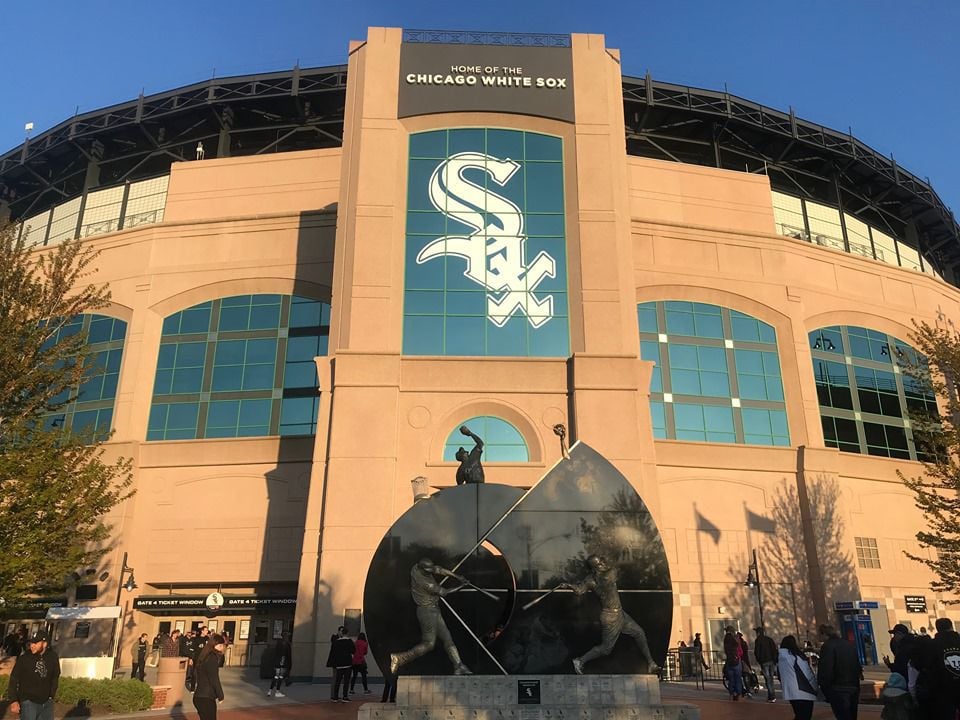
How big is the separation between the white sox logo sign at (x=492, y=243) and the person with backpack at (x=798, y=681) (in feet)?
63.2

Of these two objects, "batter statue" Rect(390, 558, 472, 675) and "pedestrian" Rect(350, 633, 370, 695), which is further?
"pedestrian" Rect(350, 633, 370, 695)

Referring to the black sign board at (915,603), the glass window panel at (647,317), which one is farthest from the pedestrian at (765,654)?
the black sign board at (915,603)

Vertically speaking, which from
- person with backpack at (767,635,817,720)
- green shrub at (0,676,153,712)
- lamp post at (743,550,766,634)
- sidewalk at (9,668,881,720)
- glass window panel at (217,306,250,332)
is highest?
glass window panel at (217,306,250,332)

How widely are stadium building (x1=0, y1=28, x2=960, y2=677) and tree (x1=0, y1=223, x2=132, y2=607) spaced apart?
674cm

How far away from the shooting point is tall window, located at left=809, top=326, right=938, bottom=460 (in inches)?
1521

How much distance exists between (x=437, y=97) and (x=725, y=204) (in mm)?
16727

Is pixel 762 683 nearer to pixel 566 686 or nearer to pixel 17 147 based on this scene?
pixel 566 686

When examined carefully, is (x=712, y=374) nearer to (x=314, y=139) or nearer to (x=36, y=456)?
(x=36, y=456)

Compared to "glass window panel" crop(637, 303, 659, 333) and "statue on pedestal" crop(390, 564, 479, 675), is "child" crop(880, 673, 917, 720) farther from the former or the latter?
"glass window panel" crop(637, 303, 659, 333)

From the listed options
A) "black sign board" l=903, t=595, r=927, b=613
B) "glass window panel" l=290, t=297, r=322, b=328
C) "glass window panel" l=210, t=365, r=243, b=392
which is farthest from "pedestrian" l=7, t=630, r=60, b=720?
"black sign board" l=903, t=595, r=927, b=613

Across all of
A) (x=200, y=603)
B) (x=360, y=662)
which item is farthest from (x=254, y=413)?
(x=360, y=662)

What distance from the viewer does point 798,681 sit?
12000 mm

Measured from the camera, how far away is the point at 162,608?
3341 centimetres

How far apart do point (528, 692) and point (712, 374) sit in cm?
2671
